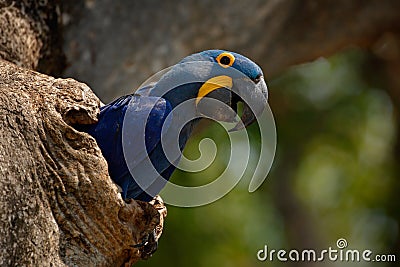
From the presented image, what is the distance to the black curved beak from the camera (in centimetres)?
252

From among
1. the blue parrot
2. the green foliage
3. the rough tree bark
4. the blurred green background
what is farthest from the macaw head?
the green foliage

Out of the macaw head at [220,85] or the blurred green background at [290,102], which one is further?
the blurred green background at [290,102]

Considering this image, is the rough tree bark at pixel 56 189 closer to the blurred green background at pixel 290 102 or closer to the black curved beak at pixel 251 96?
the black curved beak at pixel 251 96

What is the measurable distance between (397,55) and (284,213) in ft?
7.78

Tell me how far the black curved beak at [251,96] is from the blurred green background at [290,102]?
4.31 ft

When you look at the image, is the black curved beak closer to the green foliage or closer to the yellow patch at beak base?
the yellow patch at beak base

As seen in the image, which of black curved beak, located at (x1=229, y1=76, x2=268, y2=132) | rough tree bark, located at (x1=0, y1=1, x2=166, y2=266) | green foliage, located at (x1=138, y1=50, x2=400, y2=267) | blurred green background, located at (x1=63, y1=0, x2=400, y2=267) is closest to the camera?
rough tree bark, located at (x1=0, y1=1, x2=166, y2=266)

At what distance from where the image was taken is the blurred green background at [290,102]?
3.92m

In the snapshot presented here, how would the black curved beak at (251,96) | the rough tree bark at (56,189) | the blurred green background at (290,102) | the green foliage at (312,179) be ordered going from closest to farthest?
the rough tree bark at (56,189) < the black curved beak at (251,96) < the blurred green background at (290,102) < the green foliage at (312,179)

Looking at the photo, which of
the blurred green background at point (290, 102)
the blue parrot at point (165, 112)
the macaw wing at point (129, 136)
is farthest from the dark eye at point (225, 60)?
the blurred green background at point (290, 102)

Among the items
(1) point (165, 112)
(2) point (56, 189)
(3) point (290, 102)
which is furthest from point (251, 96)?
(3) point (290, 102)

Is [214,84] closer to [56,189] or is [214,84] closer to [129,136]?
[129,136]

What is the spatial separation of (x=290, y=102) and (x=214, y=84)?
13.8 ft

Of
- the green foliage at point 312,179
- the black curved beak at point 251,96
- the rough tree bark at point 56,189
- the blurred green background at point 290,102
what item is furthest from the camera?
the green foliage at point 312,179
